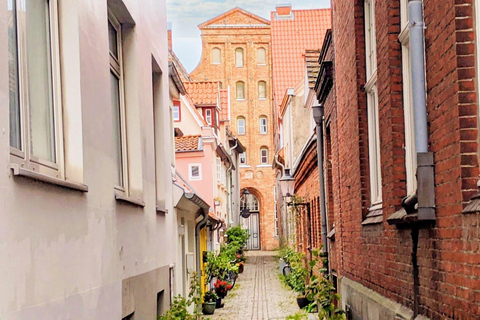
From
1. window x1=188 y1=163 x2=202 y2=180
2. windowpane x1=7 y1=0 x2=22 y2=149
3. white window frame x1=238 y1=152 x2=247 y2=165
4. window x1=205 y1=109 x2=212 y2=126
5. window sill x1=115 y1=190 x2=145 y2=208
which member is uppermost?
window x1=205 y1=109 x2=212 y2=126

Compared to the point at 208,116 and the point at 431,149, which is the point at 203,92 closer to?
the point at 208,116

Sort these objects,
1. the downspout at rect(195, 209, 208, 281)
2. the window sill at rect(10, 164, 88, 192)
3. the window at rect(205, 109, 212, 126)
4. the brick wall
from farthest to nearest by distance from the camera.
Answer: the window at rect(205, 109, 212, 126) < the downspout at rect(195, 209, 208, 281) < the brick wall < the window sill at rect(10, 164, 88, 192)

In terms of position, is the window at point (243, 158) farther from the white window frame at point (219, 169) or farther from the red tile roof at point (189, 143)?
the red tile roof at point (189, 143)

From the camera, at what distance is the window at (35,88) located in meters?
4.28

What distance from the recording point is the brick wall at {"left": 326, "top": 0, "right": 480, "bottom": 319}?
4438 mm

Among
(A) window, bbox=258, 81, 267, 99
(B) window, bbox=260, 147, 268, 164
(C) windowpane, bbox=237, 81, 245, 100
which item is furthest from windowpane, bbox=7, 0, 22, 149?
(A) window, bbox=258, 81, 267, 99

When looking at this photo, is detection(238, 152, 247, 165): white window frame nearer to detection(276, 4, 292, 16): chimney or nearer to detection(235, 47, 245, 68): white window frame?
detection(235, 47, 245, 68): white window frame

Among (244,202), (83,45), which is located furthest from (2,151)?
(244,202)

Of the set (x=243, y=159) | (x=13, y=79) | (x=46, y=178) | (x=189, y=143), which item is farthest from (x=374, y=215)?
(x=243, y=159)

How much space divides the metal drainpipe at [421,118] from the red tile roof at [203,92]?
27887 millimetres

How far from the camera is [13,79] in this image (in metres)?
4.26

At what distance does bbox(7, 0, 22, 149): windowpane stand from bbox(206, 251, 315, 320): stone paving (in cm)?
1328

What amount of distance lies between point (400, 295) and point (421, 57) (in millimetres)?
2236

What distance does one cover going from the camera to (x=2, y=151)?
377 centimetres
